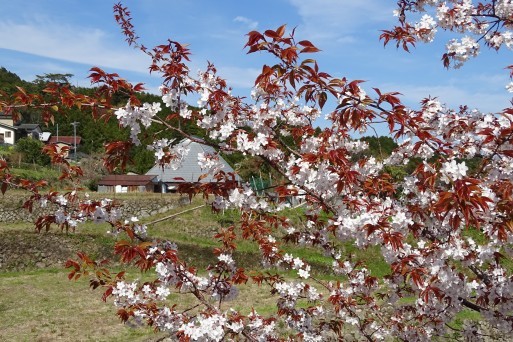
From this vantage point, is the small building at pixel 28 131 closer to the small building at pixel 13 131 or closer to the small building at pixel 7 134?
the small building at pixel 13 131

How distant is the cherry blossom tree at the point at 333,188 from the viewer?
2125mm

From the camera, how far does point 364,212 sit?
2346mm

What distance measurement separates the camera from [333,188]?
2.57m

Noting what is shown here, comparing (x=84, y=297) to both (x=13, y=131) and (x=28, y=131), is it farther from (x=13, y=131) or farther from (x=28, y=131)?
(x=28, y=131)

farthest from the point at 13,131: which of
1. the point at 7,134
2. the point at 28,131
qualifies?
the point at 28,131

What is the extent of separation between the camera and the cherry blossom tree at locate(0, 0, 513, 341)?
212 cm

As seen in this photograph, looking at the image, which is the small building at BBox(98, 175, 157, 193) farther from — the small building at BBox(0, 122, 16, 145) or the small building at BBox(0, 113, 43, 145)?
the small building at BBox(0, 122, 16, 145)

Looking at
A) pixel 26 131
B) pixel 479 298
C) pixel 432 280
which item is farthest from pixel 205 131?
pixel 26 131

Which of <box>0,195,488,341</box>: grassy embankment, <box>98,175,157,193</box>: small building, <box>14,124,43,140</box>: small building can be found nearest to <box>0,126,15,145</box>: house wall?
<box>14,124,43,140</box>: small building

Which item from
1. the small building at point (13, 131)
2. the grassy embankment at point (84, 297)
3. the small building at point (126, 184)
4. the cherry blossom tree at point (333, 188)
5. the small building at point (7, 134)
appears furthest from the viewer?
the small building at point (13, 131)

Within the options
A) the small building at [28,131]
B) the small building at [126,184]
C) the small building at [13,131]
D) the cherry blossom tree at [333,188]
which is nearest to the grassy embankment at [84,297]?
the cherry blossom tree at [333,188]

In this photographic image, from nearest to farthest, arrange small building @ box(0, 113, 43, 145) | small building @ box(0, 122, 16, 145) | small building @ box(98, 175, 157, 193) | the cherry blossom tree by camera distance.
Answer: the cherry blossom tree, small building @ box(98, 175, 157, 193), small building @ box(0, 122, 16, 145), small building @ box(0, 113, 43, 145)

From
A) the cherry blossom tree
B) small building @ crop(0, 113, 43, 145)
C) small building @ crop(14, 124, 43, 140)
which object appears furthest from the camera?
small building @ crop(14, 124, 43, 140)

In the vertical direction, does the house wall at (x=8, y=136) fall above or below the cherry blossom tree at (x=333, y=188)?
above
